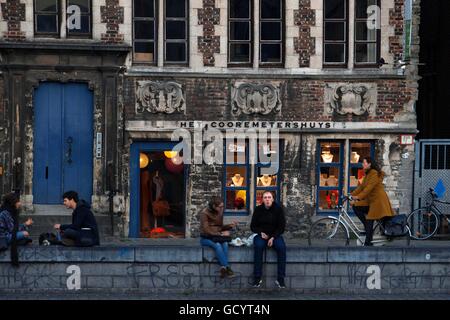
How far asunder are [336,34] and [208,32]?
311cm

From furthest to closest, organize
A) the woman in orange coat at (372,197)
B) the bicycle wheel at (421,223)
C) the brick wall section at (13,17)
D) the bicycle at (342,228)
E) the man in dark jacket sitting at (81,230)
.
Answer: the bicycle wheel at (421,223) < the brick wall section at (13,17) < the bicycle at (342,228) < the woman in orange coat at (372,197) < the man in dark jacket sitting at (81,230)

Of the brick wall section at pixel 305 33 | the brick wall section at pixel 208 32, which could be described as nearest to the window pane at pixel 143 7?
the brick wall section at pixel 208 32

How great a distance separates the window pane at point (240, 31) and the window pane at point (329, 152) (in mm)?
3169

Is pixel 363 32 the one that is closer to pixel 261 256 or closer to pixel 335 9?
pixel 335 9

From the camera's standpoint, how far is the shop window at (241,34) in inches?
783

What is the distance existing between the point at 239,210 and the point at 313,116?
111 inches

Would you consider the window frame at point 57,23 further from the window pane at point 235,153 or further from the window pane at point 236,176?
the window pane at point 236,176

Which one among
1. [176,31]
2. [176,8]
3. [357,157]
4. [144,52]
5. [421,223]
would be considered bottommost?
[421,223]

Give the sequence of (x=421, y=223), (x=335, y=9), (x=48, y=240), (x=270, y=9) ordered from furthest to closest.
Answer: (x=335, y=9) → (x=270, y=9) → (x=421, y=223) → (x=48, y=240)

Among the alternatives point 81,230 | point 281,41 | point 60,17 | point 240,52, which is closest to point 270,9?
point 281,41

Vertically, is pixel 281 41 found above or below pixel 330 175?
above

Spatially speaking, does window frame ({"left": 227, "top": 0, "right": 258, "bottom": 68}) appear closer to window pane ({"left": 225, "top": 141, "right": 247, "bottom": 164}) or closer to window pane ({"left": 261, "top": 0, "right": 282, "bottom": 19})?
window pane ({"left": 261, "top": 0, "right": 282, "bottom": 19})

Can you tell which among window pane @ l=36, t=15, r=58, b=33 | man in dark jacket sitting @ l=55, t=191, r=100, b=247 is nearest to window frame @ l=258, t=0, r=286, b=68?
window pane @ l=36, t=15, r=58, b=33

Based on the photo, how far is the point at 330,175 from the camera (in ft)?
65.5
